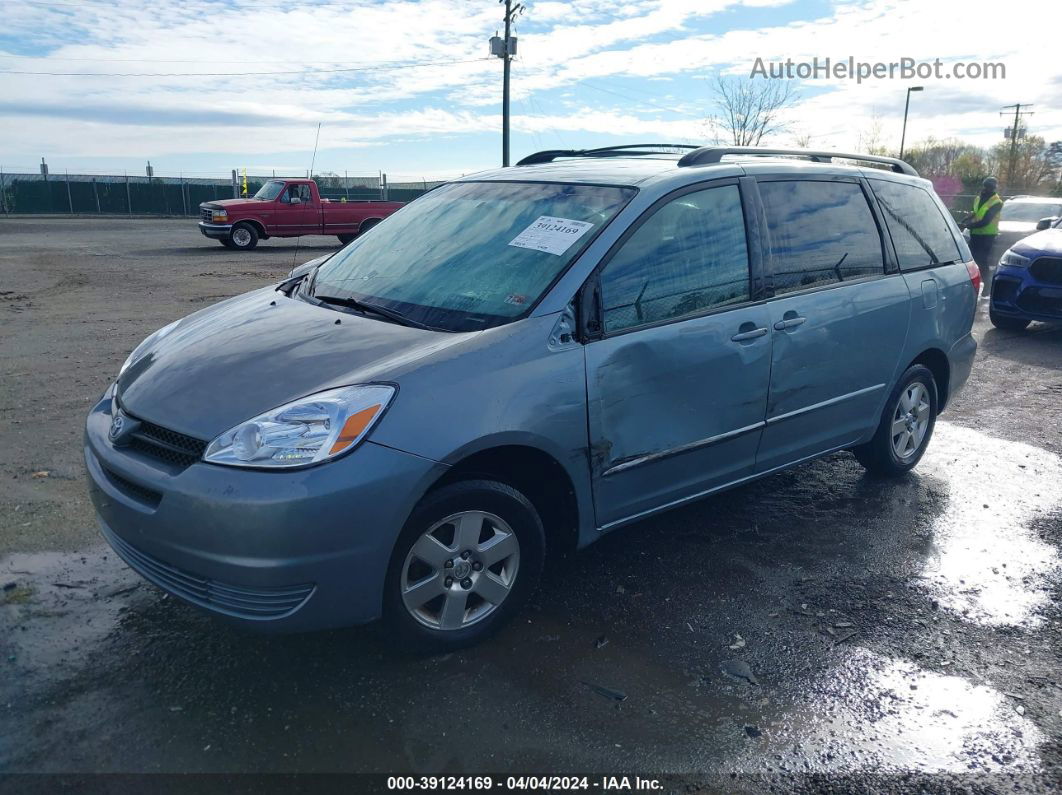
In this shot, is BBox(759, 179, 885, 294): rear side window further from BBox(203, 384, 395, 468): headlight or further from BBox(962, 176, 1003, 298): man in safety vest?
BBox(962, 176, 1003, 298): man in safety vest

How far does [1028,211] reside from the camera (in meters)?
16.9

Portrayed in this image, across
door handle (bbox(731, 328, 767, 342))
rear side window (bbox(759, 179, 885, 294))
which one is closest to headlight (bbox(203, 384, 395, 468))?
door handle (bbox(731, 328, 767, 342))

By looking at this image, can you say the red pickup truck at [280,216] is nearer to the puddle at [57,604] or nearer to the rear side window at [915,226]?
the rear side window at [915,226]

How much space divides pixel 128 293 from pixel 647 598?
11.1 m

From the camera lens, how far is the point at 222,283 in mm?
14203

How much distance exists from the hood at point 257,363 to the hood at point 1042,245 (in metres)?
9.48

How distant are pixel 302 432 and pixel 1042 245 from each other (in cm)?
1031

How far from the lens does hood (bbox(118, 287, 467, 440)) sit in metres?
3.03

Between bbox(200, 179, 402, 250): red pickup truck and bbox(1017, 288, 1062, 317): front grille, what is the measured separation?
52.6 ft

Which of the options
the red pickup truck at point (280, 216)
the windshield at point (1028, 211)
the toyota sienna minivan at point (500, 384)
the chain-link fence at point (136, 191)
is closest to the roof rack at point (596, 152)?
the toyota sienna minivan at point (500, 384)

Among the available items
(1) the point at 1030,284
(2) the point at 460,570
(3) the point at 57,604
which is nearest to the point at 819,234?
(2) the point at 460,570

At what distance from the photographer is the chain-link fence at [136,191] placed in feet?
122

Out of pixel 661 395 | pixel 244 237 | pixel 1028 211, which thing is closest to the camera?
pixel 661 395

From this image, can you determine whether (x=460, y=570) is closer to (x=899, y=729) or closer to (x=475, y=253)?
(x=475, y=253)
